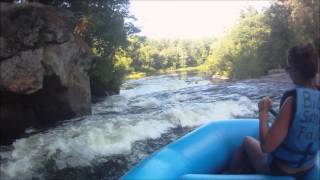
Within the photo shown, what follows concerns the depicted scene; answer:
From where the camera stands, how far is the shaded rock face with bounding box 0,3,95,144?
8664mm

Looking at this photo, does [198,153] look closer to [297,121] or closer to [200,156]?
[200,156]

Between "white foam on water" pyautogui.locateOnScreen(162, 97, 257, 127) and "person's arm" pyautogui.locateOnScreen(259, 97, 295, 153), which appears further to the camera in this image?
"white foam on water" pyautogui.locateOnScreen(162, 97, 257, 127)

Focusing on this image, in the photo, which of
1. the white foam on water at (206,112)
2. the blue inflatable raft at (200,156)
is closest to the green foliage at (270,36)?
the white foam on water at (206,112)

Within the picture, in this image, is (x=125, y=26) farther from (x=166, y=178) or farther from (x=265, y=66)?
(x=265, y=66)

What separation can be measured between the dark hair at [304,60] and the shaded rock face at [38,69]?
23.1ft

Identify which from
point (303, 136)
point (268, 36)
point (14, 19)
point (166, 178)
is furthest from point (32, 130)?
point (268, 36)

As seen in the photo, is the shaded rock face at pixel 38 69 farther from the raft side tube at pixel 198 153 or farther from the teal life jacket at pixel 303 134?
the teal life jacket at pixel 303 134

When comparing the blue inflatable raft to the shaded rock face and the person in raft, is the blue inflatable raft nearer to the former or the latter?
the person in raft

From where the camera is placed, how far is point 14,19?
28.7 feet

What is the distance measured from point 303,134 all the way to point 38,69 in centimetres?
746

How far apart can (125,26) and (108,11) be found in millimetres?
1559

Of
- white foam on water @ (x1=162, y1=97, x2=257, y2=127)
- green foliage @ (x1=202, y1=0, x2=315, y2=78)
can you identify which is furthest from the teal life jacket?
green foliage @ (x1=202, y1=0, x2=315, y2=78)

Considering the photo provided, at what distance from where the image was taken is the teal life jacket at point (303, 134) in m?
2.50

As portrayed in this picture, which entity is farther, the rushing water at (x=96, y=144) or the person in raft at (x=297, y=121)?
the rushing water at (x=96, y=144)
